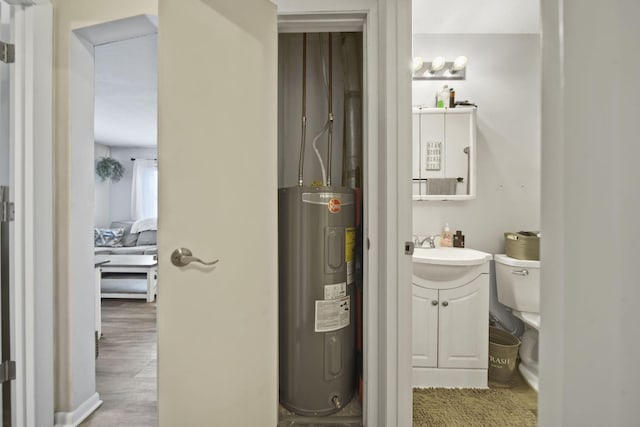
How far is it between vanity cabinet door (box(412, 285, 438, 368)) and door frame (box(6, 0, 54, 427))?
201 centimetres

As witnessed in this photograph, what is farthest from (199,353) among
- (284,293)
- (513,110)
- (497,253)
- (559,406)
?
(513,110)

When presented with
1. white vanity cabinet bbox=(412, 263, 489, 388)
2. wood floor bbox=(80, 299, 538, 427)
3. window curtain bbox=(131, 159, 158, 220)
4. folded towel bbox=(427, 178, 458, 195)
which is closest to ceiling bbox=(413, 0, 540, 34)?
folded towel bbox=(427, 178, 458, 195)

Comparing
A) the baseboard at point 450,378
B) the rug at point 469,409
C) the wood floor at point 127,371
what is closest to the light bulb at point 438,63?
the baseboard at point 450,378

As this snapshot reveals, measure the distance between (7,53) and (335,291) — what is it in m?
1.94

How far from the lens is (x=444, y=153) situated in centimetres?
216

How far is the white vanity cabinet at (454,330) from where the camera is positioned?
1.78 meters

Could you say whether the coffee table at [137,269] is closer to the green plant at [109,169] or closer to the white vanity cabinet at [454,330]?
the green plant at [109,169]

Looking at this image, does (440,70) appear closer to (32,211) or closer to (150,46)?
(150,46)

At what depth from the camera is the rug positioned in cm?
153

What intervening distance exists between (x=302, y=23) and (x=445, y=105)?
4.17 ft

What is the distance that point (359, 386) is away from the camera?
1.67 metres

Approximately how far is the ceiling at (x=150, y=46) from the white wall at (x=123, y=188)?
2.17m

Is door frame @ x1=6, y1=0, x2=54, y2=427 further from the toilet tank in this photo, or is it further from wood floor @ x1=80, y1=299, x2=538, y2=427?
the toilet tank

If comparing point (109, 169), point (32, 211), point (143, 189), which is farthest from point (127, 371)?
point (109, 169)
